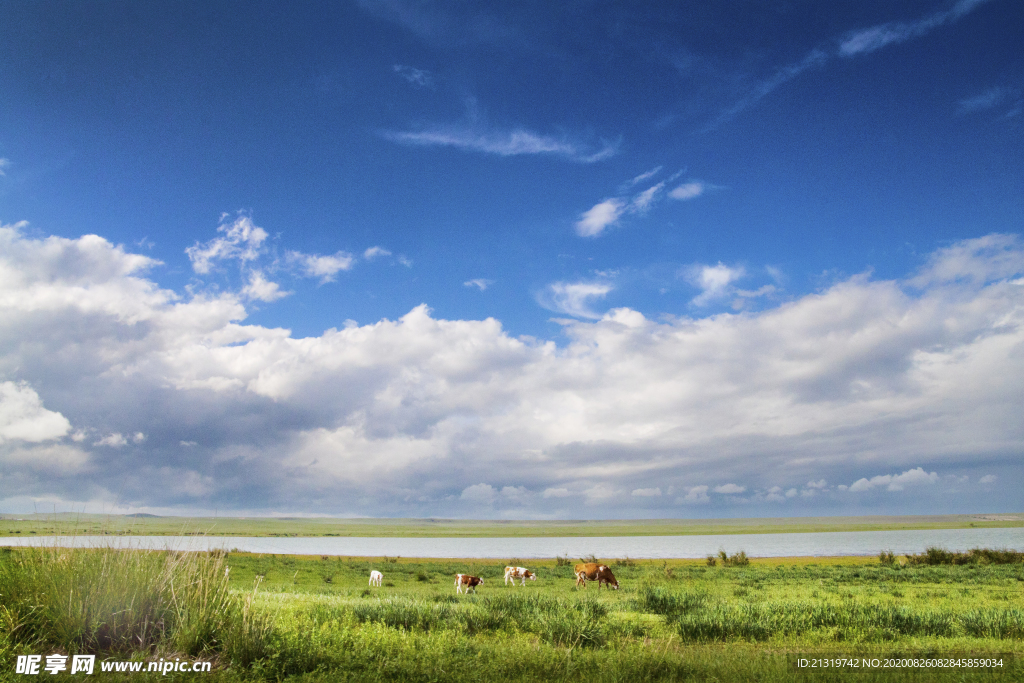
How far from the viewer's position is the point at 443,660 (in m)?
10.5

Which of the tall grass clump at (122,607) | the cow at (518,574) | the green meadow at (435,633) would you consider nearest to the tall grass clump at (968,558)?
the cow at (518,574)

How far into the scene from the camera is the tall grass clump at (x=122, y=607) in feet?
34.3

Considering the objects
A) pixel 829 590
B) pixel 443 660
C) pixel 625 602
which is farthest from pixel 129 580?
pixel 829 590

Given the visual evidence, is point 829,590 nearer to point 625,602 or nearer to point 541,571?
point 625,602

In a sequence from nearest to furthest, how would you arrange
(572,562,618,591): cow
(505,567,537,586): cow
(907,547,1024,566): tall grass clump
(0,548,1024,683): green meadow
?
(0,548,1024,683): green meadow → (572,562,618,591): cow → (505,567,537,586): cow → (907,547,1024,566): tall grass clump

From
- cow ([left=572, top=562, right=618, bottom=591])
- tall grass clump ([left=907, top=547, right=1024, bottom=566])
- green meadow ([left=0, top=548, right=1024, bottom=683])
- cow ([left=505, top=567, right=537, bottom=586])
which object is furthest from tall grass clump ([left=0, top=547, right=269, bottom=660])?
tall grass clump ([left=907, top=547, right=1024, bottom=566])

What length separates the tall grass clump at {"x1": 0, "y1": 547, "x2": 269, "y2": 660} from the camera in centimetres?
1045

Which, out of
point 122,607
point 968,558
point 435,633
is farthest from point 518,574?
point 968,558

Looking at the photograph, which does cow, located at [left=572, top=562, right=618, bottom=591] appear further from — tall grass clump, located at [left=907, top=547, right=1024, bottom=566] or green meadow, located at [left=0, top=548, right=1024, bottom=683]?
tall grass clump, located at [left=907, top=547, right=1024, bottom=566]

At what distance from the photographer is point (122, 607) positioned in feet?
35.5

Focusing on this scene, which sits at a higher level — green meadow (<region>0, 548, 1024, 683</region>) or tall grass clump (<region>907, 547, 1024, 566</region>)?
green meadow (<region>0, 548, 1024, 683</region>)

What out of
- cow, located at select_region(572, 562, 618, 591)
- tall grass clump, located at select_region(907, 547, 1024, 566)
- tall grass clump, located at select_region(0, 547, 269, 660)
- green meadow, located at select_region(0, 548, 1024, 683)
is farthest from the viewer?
tall grass clump, located at select_region(907, 547, 1024, 566)

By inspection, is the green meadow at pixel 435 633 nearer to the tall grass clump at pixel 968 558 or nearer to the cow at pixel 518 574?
the cow at pixel 518 574

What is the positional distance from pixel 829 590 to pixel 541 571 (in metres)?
19.6
